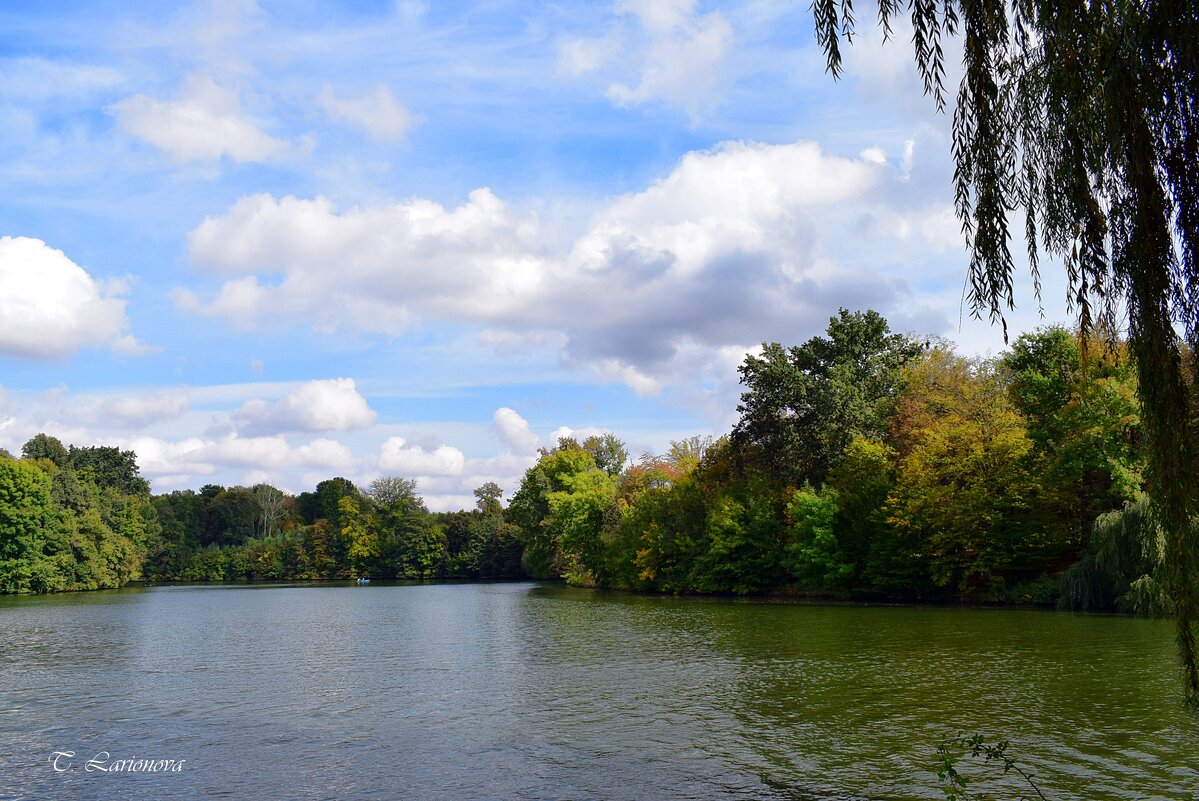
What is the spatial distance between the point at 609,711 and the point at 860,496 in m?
30.4

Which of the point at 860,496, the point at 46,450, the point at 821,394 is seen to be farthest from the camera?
the point at 46,450

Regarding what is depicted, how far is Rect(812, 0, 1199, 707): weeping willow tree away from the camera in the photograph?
245 inches

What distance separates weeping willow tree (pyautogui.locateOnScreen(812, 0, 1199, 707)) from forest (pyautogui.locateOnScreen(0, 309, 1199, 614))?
0.65 m

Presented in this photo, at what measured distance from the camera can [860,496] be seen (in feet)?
150

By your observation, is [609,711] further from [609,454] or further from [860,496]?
[609,454]

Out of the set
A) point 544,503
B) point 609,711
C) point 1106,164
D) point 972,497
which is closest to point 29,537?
point 544,503

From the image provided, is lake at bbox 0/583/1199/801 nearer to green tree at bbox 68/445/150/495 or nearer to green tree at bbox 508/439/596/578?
green tree at bbox 508/439/596/578

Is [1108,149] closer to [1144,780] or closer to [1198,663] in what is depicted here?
[1198,663]

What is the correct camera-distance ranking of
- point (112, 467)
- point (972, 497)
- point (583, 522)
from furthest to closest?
point (112, 467) → point (583, 522) → point (972, 497)

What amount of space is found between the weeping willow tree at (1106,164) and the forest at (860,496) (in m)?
0.65

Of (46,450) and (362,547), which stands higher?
(46,450)

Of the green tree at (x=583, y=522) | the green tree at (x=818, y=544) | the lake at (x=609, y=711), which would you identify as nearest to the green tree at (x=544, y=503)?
the green tree at (x=583, y=522)

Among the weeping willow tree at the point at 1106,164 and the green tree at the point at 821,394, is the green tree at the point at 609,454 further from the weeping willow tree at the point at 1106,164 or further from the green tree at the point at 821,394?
the weeping willow tree at the point at 1106,164

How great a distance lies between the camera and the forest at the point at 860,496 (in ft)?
119
